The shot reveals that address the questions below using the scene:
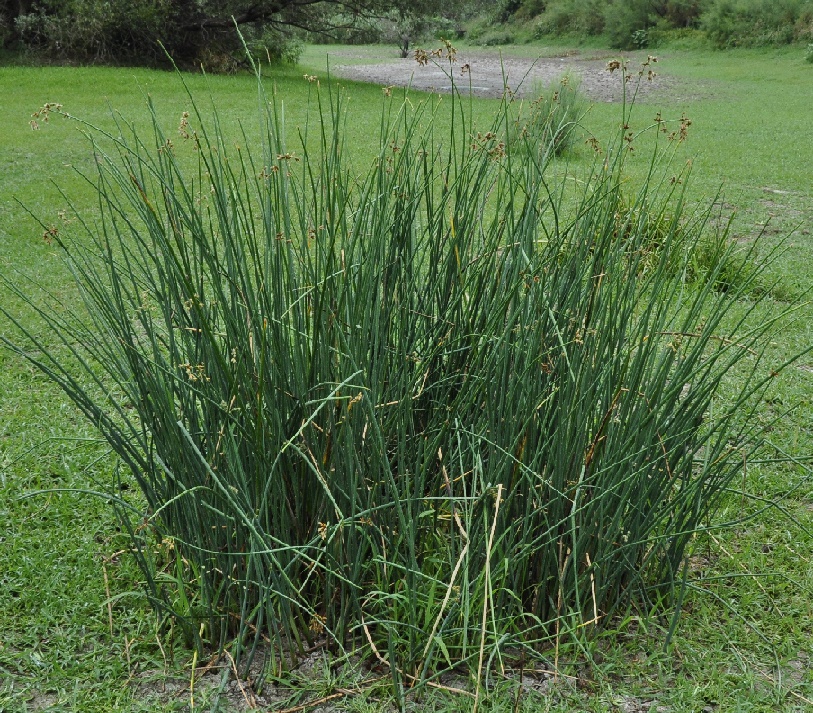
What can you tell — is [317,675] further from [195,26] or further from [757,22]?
[757,22]

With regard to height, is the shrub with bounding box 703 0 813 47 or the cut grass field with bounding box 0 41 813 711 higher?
the cut grass field with bounding box 0 41 813 711

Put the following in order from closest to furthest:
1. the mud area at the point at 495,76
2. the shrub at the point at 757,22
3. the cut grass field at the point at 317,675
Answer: the cut grass field at the point at 317,675
the mud area at the point at 495,76
the shrub at the point at 757,22

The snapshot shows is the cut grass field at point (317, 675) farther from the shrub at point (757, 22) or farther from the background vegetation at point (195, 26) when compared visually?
the shrub at point (757, 22)

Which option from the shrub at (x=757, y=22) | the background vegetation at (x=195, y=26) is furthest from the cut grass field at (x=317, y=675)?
the shrub at (x=757, y=22)

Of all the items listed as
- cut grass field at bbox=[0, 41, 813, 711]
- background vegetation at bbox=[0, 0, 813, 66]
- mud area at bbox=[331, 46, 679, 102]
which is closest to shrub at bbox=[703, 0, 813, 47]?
mud area at bbox=[331, 46, 679, 102]

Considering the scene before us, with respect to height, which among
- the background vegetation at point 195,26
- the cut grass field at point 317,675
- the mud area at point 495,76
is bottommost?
the mud area at point 495,76

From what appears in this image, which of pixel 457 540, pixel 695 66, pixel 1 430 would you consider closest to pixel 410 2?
pixel 695 66

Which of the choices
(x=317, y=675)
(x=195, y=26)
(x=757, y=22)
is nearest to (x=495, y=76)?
(x=195, y=26)

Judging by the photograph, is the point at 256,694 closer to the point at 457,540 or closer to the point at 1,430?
the point at 457,540

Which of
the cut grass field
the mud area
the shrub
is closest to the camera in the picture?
the cut grass field

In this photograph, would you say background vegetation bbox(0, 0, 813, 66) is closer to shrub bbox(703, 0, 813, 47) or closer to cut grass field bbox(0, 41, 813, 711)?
shrub bbox(703, 0, 813, 47)

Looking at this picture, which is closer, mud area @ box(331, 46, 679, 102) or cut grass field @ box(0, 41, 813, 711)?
cut grass field @ box(0, 41, 813, 711)

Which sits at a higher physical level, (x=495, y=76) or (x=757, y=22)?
(x=757, y=22)

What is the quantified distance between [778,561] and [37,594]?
1779mm
